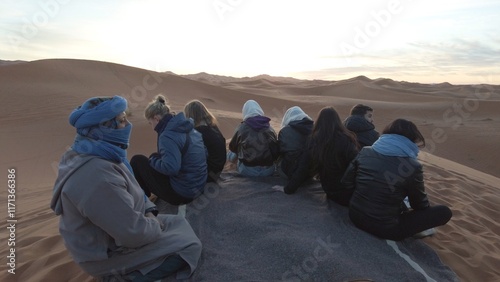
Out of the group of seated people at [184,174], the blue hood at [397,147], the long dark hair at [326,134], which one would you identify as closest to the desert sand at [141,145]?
the group of seated people at [184,174]

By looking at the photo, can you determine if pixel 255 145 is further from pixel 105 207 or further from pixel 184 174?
pixel 105 207

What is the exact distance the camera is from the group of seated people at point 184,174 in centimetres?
269

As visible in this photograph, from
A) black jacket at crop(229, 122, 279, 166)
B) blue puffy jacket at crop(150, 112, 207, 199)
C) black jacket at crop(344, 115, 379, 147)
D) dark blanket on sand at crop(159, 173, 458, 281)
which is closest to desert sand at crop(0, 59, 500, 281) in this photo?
dark blanket on sand at crop(159, 173, 458, 281)

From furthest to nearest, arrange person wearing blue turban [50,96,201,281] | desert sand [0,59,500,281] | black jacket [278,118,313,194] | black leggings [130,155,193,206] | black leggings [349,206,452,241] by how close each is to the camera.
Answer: black jacket [278,118,313,194], black leggings [130,155,193,206], desert sand [0,59,500,281], black leggings [349,206,452,241], person wearing blue turban [50,96,201,281]

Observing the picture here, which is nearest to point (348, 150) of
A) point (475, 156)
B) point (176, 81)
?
point (475, 156)

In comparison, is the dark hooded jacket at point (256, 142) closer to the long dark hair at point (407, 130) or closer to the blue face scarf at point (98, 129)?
the long dark hair at point (407, 130)

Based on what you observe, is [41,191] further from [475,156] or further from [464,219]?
[475,156]

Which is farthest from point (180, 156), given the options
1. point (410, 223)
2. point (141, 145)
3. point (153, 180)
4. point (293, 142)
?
point (141, 145)

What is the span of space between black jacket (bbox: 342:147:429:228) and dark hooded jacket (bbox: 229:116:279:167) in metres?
1.54

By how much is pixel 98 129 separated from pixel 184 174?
1.77 metres

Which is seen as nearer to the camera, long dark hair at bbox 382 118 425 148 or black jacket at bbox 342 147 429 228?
black jacket at bbox 342 147 429 228

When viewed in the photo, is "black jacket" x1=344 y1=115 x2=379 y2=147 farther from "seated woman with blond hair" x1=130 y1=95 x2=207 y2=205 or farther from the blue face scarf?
the blue face scarf

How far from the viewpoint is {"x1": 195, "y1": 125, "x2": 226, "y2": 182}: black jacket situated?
197 inches

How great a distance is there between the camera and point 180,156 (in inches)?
165
